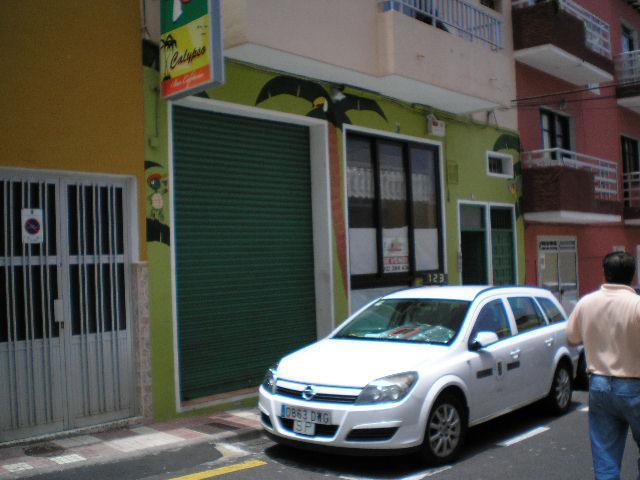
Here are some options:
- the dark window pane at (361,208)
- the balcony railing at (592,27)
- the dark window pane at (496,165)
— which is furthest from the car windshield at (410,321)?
the balcony railing at (592,27)

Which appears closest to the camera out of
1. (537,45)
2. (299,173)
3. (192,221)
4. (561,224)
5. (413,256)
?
(192,221)

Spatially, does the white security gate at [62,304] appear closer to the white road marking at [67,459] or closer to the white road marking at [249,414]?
the white road marking at [67,459]

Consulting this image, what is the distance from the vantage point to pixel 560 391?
26.9ft

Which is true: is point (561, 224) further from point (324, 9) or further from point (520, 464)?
point (520, 464)

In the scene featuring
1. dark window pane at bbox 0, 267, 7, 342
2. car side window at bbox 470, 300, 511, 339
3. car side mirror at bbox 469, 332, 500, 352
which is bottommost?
car side mirror at bbox 469, 332, 500, 352

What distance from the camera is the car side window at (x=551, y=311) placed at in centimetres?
852

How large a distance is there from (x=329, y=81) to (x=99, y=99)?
4.07m

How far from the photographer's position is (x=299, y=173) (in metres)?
10.7

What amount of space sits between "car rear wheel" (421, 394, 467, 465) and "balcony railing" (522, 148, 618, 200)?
33.4ft

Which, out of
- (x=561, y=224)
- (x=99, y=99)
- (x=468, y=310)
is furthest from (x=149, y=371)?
(x=561, y=224)

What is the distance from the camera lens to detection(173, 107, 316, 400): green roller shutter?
8930mm

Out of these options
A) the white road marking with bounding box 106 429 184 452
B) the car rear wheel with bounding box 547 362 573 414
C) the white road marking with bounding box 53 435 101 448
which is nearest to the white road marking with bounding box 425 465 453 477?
the car rear wheel with bounding box 547 362 573 414

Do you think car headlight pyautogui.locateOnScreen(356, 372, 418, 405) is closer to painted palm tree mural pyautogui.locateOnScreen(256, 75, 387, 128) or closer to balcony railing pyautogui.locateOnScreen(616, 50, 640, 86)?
painted palm tree mural pyautogui.locateOnScreen(256, 75, 387, 128)

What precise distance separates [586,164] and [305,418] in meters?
13.5
